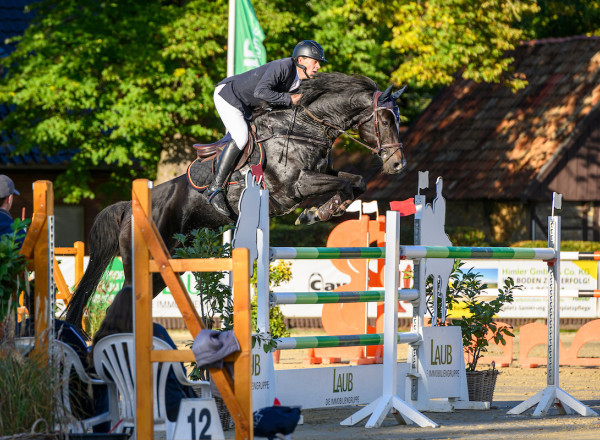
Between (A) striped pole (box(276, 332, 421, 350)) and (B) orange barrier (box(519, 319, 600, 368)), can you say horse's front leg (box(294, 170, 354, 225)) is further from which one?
(B) orange barrier (box(519, 319, 600, 368))

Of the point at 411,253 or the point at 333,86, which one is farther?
the point at 333,86

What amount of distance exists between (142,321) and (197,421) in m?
0.49

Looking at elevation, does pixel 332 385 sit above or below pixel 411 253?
below

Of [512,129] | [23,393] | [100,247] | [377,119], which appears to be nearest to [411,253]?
[377,119]

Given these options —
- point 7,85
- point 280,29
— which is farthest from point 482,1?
point 7,85

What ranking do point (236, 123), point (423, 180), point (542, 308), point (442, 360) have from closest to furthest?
point (442, 360) < point (423, 180) < point (236, 123) < point (542, 308)

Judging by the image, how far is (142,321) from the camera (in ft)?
14.0

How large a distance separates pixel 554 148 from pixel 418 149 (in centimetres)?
351

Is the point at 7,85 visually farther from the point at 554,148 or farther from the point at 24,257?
the point at 24,257

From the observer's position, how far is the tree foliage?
15.5 metres

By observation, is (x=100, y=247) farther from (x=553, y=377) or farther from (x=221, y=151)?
(x=553, y=377)

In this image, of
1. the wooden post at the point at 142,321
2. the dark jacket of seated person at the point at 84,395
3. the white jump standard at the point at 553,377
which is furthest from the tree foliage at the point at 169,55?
the wooden post at the point at 142,321

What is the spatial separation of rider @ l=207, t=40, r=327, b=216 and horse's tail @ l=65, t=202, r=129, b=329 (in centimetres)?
92

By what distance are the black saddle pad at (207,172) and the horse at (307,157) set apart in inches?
1.2
